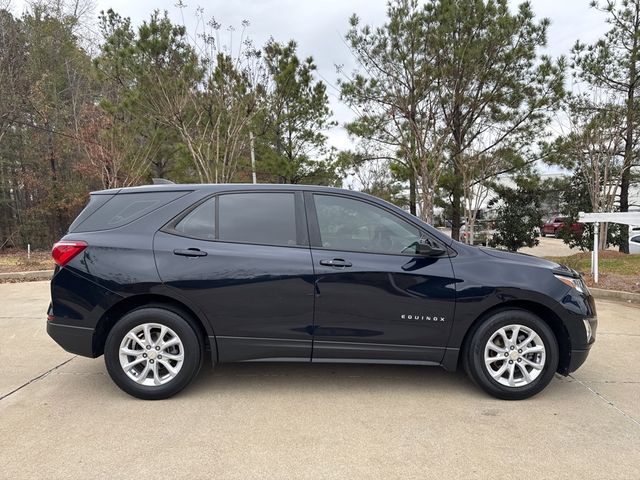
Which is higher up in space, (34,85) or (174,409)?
(34,85)

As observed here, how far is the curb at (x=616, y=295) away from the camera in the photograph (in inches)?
282

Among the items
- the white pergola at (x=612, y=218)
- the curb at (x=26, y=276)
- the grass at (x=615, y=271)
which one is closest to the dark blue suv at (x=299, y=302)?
the grass at (x=615, y=271)

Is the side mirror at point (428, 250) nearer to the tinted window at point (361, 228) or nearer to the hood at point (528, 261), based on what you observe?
the tinted window at point (361, 228)

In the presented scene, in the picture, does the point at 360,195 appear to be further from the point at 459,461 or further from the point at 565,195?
the point at 565,195

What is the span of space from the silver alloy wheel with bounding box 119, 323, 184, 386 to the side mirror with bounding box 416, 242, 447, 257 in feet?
6.76

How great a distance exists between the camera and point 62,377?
396cm

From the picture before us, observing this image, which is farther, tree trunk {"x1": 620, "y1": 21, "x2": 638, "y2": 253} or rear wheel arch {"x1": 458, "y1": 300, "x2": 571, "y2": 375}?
tree trunk {"x1": 620, "y1": 21, "x2": 638, "y2": 253}

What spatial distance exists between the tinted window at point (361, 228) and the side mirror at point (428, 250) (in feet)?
0.26

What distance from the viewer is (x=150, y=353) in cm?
341

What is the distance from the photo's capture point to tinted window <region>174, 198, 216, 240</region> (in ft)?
11.6

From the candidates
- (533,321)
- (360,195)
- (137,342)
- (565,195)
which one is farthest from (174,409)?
(565,195)

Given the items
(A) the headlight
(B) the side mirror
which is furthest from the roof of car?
(A) the headlight

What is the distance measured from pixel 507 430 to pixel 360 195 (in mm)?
2103

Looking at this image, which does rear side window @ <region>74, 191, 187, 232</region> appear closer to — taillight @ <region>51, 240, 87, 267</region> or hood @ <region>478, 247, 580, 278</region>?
taillight @ <region>51, 240, 87, 267</region>
